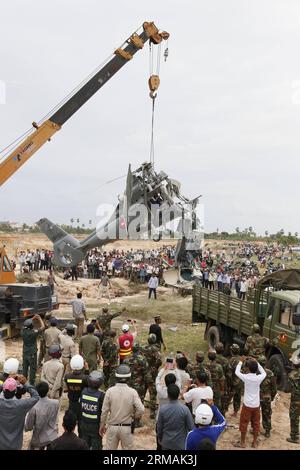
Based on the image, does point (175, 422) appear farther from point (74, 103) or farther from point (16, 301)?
point (74, 103)

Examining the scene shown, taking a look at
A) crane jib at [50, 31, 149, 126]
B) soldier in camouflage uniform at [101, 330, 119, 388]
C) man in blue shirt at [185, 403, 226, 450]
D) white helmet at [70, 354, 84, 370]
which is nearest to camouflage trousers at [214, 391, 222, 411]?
soldier in camouflage uniform at [101, 330, 119, 388]

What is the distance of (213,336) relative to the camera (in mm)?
13938

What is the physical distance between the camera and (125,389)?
20.0 feet

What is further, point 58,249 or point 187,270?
point 58,249

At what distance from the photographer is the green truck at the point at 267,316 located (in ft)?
33.4

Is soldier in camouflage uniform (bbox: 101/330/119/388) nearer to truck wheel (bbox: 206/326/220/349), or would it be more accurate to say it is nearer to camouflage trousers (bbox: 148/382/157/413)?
camouflage trousers (bbox: 148/382/157/413)

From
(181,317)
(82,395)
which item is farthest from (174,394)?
(181,317)

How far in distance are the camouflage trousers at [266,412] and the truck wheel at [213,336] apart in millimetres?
5342

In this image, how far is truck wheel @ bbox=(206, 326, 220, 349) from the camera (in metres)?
13.7

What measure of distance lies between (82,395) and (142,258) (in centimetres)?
2861

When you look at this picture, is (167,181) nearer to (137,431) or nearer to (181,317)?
(181,317)

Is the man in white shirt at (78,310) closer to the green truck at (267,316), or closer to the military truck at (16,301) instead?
the military truck at (16,301)
